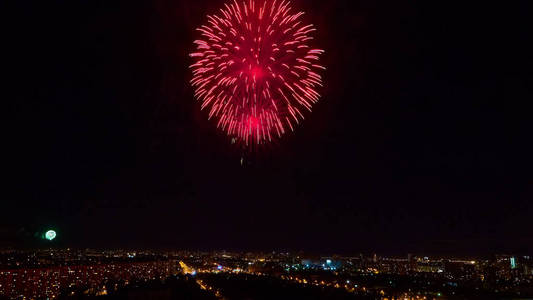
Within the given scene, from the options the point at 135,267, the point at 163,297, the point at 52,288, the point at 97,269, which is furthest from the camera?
the point at 135,267

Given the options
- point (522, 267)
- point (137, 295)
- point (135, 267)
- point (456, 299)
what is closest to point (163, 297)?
point (137, 295)

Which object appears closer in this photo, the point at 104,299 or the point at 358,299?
the point at 104,299

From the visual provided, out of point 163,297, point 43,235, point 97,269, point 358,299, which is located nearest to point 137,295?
point 163,297

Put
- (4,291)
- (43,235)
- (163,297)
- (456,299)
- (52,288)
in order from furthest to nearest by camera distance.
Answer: (52,288), (456,299), (4,291), (163,297), (43,235)

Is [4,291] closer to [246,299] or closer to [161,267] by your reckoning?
[246,299]

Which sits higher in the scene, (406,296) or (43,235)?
(43,235)

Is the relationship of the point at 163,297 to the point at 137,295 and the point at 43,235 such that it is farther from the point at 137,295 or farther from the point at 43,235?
the point at 43,235
